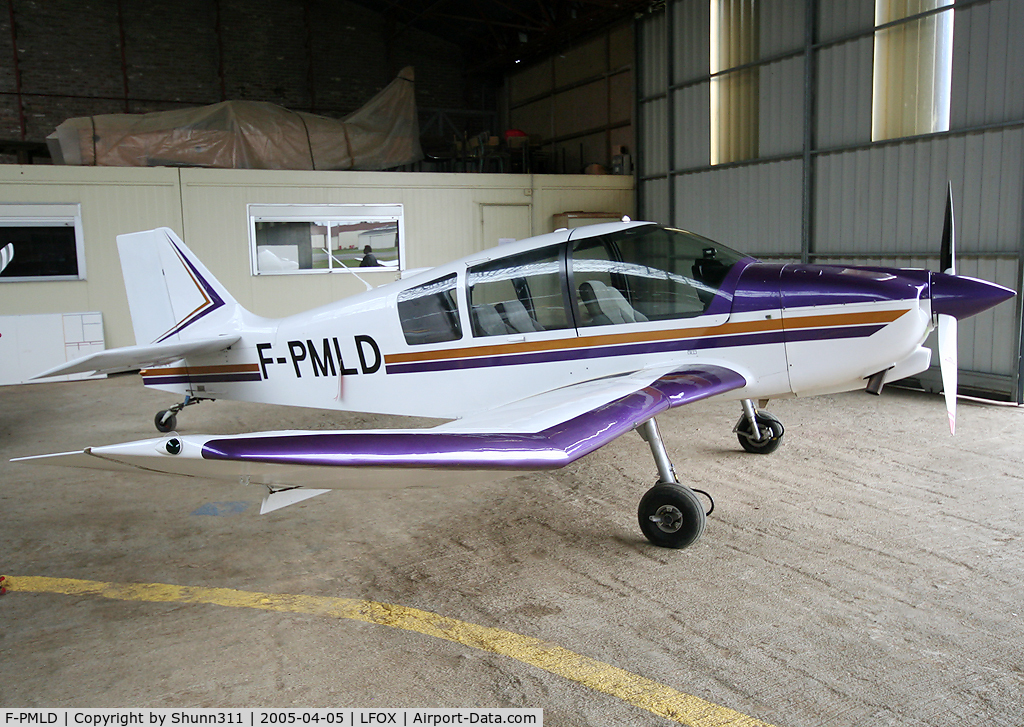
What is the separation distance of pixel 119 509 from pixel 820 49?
10.6m

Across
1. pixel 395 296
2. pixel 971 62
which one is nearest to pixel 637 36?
pixel 971 62

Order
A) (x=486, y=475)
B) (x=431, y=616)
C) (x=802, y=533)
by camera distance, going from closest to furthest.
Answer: (x=486, y=475)
(x=431, y=616)
(x=802, y=533)

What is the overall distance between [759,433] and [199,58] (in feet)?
58.6

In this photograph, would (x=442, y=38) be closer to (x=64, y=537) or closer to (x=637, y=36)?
(x=637, y=36)

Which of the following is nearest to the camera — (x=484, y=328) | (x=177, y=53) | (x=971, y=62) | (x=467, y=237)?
(x=484, y=328)

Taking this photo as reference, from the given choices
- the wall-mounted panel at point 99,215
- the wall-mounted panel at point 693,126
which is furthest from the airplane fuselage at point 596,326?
the wall-mounted panel at point 693,126

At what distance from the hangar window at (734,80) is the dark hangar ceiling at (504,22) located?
197 centimetres

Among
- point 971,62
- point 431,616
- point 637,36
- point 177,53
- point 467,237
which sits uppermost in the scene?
point 177,53

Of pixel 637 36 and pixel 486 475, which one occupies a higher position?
pixel 637 36

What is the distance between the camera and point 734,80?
478 inches

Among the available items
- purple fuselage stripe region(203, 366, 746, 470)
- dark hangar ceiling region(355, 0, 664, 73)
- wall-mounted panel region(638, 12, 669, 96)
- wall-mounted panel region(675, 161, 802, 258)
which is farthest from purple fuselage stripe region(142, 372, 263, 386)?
dark hangar ceiling region(355, 0, 664, 73)

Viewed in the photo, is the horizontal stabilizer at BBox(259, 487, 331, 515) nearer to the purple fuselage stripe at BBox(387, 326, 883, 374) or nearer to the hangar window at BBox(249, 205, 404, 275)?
the purple fuselage stripe at BBox(387, 326, 883, 374)

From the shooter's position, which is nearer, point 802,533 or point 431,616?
point 431,616

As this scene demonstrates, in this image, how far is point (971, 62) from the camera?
8.45 metres
